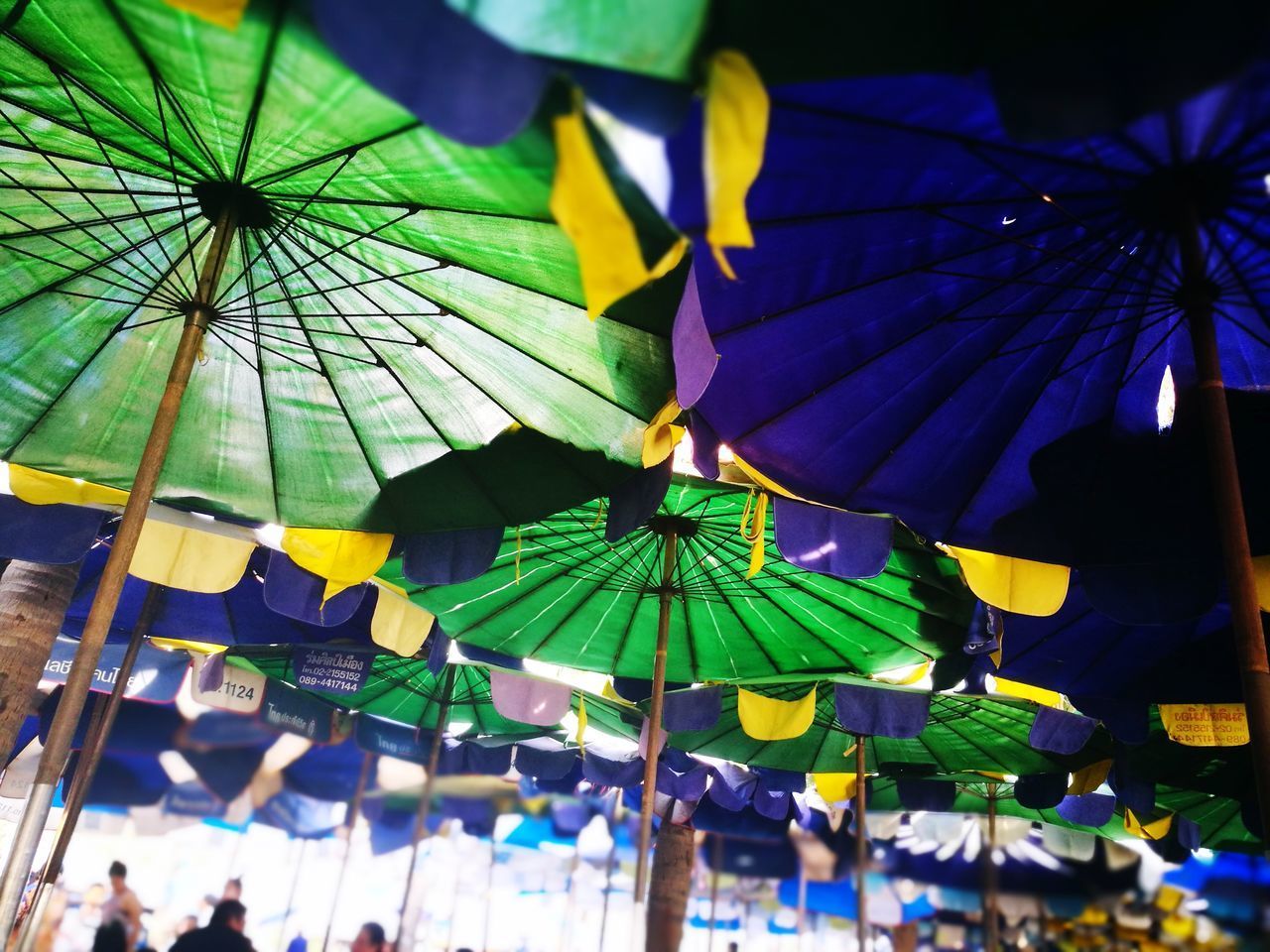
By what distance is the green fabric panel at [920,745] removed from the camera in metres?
8.09

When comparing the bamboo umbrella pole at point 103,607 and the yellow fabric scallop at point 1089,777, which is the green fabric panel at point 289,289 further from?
the yellow fabric scallop at point 1089,777

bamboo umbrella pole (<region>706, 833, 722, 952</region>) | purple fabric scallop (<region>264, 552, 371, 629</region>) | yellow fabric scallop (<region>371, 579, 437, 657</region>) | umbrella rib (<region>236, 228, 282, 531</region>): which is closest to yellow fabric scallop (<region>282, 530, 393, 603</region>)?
umbrella rib (<region>236, 228, 282, 531</region>)

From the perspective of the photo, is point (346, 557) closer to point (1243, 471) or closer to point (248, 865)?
point (1243, 471)

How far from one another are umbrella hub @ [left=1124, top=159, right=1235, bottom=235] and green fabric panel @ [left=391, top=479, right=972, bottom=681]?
291 cm

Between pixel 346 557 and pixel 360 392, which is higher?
pixel 360 392

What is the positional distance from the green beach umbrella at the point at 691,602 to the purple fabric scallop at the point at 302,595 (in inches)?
15.5

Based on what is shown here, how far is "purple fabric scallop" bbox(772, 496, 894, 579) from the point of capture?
473 cm

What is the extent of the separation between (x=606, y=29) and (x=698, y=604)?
5.20 m

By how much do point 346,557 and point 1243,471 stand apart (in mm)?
4494

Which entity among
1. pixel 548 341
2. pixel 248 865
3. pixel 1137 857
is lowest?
pixel 248 865

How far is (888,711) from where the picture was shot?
6.77 meters

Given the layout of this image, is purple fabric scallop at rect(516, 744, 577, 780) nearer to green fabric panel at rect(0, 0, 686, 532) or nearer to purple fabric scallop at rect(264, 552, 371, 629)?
purple fabric scallop at rect(264, 552, 371, 629)

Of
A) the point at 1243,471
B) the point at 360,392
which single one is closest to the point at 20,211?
the point at 360,392

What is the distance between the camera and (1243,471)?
3.63 m
